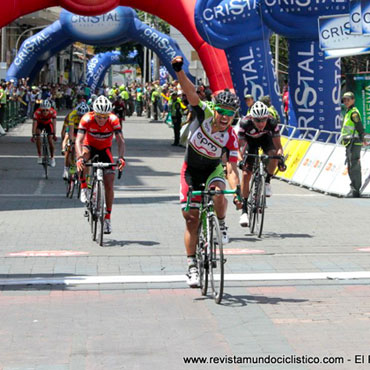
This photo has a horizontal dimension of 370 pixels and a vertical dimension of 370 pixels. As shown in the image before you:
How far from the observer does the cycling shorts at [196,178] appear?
31.0 ft

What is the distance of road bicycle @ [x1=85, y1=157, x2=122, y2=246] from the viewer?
1245cm

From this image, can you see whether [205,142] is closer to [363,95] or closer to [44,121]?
[44,121]

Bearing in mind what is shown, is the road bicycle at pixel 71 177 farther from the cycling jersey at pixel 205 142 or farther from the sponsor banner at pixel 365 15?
the cycling jersey at pixel 205 142

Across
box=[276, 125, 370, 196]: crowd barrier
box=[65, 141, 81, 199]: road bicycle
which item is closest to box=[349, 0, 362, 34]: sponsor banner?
box=[276, 125, 370, 196]: crowd barrier

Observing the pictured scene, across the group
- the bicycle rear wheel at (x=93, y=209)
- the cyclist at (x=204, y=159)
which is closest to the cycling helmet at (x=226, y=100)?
the cyclist at (x=204, y=159)

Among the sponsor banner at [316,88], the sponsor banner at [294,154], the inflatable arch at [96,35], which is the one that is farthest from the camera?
the inflatable arch at [96,35]

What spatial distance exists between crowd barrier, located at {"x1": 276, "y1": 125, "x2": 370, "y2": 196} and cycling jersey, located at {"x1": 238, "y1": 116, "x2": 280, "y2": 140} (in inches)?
208

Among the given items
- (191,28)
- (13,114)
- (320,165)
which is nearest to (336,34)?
(320,165)

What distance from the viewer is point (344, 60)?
146ft

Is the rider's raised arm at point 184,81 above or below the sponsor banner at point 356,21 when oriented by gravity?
below

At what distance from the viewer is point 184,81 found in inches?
340

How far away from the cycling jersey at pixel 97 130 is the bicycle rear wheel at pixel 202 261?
396 centimetres

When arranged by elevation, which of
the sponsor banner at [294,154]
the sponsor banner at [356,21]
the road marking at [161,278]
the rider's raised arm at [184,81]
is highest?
the sponsor banner at [356,21]

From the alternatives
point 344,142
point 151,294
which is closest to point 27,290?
point 151,294
